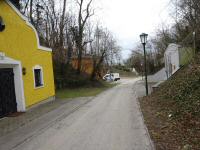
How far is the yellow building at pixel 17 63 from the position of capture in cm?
1688

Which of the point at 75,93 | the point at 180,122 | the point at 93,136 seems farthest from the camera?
the point at 75,93

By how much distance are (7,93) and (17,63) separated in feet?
5.64

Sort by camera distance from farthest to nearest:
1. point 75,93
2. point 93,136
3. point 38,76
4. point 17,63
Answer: point 75,93 → point 38,76 → point 17,63 → point 93,136

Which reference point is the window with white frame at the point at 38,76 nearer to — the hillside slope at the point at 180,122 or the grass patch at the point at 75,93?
the grass patch at the point at 75,93

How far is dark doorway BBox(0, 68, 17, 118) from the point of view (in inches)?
655

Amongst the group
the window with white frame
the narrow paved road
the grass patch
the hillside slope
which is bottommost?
the grass patch

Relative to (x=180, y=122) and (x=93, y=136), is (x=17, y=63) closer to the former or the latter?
(x=93, y=136)

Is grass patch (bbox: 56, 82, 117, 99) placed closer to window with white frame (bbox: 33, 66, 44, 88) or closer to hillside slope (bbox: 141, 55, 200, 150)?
window with white frame (bbox: 33, 66, 44, 88)

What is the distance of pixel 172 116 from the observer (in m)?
12.3

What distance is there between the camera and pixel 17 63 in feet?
59.3

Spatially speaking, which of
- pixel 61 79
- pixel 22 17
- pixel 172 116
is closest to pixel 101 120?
pixel 172 116

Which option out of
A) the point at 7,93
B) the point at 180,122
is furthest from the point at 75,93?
the point at 180,122

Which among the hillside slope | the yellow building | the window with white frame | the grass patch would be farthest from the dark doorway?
the grass patch

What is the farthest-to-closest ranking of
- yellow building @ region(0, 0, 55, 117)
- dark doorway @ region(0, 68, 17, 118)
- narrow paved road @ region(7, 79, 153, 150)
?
1. yellow building @ region(0, 0, 55, 117)
2. dark doorway @ region(0, 68, 17, 118)
3. narrow paved road @ region(7, 79, 153, 150)
